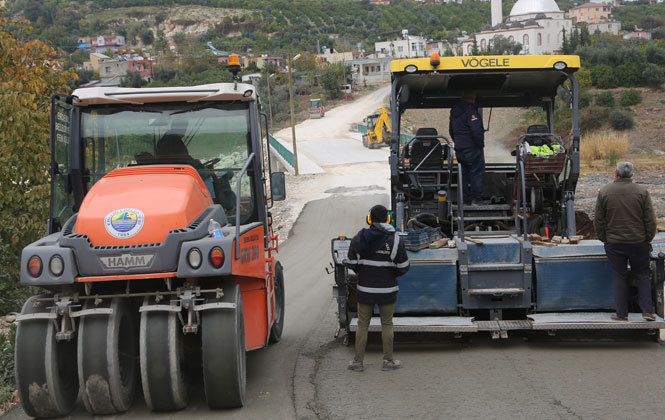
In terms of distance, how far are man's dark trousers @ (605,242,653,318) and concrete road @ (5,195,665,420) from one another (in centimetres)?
43

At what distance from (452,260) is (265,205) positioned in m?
2.11

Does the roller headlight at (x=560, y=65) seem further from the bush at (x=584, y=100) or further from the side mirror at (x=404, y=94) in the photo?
the bush at (x=584, y=100)

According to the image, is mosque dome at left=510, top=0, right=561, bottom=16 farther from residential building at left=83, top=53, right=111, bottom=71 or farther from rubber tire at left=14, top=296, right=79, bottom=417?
rubber tire at left=14, top=296, right=79, bottom=417

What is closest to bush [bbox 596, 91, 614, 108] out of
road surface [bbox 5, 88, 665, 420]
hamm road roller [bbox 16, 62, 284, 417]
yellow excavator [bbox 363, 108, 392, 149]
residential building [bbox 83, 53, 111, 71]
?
yellow excavator [bbox 363, 108, 392, 149]

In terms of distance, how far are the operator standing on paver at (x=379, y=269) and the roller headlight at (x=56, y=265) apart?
2.74m

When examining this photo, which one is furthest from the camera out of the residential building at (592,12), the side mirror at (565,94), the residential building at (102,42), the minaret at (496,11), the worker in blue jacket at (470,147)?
the residential building at (592,12)

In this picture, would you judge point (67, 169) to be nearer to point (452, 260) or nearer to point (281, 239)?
point (452, 260)

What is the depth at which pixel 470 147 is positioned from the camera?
10180mm

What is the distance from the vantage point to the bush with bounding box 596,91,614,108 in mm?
57253

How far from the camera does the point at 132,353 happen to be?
6594 mm

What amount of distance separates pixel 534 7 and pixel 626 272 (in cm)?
14157

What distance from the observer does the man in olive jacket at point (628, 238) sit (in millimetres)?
7781

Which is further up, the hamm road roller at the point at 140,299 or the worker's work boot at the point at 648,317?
the hamm road roller at the point at 140,299

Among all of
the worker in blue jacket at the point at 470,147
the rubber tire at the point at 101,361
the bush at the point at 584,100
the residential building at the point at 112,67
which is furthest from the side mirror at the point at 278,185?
the residential building at the point at 112,67
